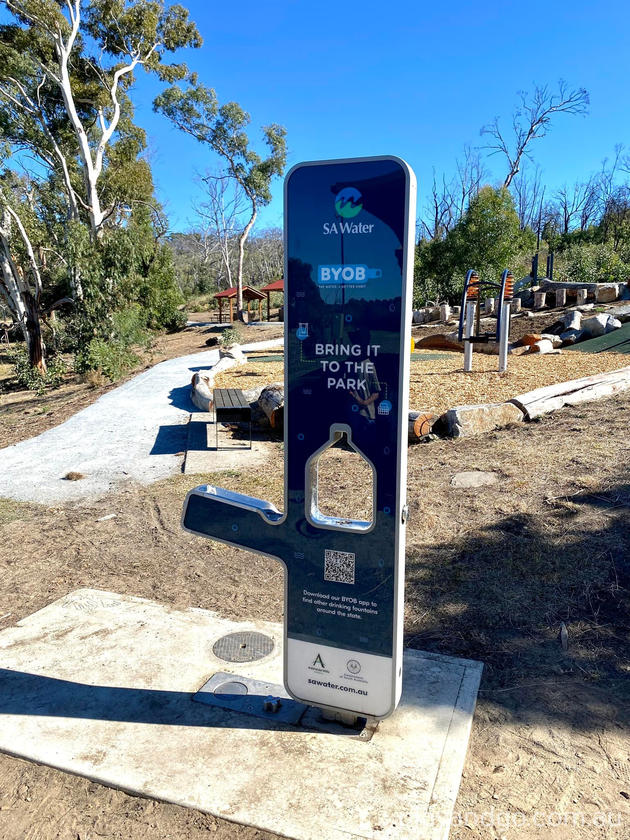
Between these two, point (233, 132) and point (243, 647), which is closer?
point (243, 647)

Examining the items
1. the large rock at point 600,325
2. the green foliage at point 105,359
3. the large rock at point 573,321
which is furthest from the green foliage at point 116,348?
the large rock at point 600,325

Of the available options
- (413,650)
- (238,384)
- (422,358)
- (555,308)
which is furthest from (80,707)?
(555,308)

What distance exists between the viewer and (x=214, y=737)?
8.09 feet

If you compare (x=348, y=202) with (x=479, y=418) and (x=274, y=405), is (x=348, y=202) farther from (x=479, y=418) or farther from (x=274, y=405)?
(x=274, y=405)

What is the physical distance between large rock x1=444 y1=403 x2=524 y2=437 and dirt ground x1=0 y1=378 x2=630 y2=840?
29 cm

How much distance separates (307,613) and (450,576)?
5.45 feet

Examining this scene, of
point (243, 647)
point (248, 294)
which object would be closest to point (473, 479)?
point (243, 647)

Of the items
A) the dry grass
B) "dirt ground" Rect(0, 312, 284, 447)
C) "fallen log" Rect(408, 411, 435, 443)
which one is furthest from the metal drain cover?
"dirt ground" Rect(0, 312, 284, 447)

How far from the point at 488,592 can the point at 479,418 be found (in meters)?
3.61

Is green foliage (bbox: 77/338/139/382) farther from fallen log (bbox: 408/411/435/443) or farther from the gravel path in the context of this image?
fallen log (bbox: 408/411/435/443)

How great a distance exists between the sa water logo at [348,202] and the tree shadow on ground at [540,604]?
2163mm

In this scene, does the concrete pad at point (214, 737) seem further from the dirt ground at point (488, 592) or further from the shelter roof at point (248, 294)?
the shelter roof at point (248, 294)

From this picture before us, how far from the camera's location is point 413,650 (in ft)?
10.2

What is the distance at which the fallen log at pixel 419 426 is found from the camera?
6.82m
